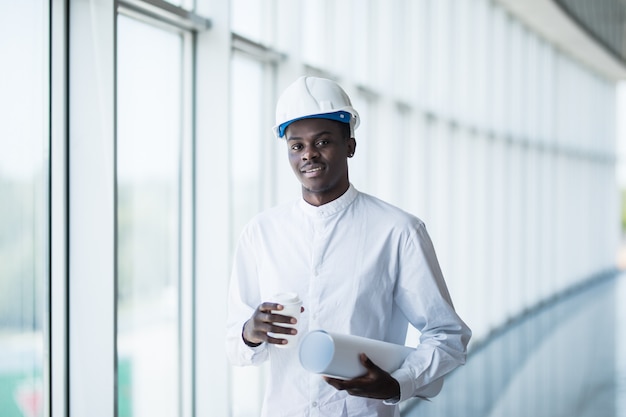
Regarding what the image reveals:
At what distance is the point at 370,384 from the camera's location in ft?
5.06

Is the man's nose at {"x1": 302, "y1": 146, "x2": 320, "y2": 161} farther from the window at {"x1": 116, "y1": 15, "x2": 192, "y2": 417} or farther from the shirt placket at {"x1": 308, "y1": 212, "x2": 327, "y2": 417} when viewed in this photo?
the window at {"x1": 116, "y1": 15, "x2": 192, "y2": 417}

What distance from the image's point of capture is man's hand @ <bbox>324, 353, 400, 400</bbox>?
1.53m

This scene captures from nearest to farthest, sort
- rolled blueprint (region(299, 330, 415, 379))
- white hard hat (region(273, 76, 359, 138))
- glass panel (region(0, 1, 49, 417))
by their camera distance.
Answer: rolled blueprint (region(299, 330, 415, 379))
white hard hat (region(273, 76, 359, 138))
glass panel (region(0, 1, 49, 417))

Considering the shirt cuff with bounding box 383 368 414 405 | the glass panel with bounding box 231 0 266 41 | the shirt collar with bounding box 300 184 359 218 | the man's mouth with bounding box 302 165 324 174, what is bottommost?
the shirt cuff with bounding box 383 368 414 405

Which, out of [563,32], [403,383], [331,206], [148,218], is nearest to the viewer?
[403,383]

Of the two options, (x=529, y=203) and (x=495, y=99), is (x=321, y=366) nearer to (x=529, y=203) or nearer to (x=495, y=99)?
(x=495, y=99)

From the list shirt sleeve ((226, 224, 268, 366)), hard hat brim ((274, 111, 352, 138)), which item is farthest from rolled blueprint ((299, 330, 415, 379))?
hard hat brim ((274, 111, 352, 138))

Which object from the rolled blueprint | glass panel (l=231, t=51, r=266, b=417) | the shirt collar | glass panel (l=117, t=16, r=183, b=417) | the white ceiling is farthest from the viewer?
the white ceiling

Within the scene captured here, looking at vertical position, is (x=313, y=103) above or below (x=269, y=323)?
above

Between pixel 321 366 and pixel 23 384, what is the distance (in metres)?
1.47

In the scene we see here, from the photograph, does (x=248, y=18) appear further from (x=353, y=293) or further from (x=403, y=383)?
(x=403, y=383)

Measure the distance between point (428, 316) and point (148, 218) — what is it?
1.80m

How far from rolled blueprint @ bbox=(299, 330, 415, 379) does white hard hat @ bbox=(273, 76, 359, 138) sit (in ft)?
1.79

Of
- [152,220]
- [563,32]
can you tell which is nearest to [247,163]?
[152,220]
